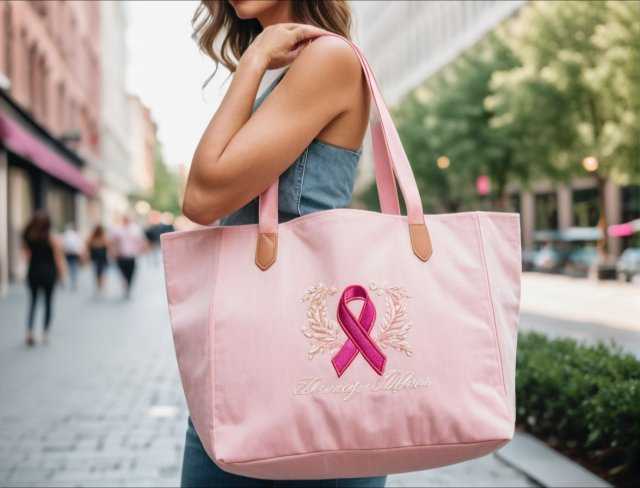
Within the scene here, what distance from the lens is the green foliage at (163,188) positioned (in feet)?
→ 229

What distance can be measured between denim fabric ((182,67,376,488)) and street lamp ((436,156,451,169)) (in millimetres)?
28649

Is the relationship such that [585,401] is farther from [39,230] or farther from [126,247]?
[126,247]

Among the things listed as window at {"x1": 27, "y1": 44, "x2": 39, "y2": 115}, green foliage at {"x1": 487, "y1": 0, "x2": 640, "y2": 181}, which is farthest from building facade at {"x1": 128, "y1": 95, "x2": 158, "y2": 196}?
green foliage at {"x1": 487, "y1": 0, "x2": 640, "y2": 181}

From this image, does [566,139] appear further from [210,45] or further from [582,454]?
[210,45]

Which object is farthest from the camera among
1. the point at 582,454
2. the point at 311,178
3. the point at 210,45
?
the point at 582,454

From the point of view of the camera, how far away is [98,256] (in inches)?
685

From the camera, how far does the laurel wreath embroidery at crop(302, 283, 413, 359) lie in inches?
48.6

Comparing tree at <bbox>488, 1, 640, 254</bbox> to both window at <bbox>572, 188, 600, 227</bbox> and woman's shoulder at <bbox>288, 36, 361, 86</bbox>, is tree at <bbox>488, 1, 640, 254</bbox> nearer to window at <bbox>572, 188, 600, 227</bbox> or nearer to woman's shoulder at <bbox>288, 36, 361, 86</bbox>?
woman's shoulder at <bbox>288, 36, 361, 86</bbox>

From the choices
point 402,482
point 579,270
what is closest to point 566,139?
point 579,270

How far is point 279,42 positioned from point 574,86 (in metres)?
10.5

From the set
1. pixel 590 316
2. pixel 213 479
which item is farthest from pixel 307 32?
pixel 590 316

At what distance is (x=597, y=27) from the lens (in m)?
3.53

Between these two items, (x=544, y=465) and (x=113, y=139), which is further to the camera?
(x=113, y=139)

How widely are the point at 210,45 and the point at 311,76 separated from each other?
26.2 inches
